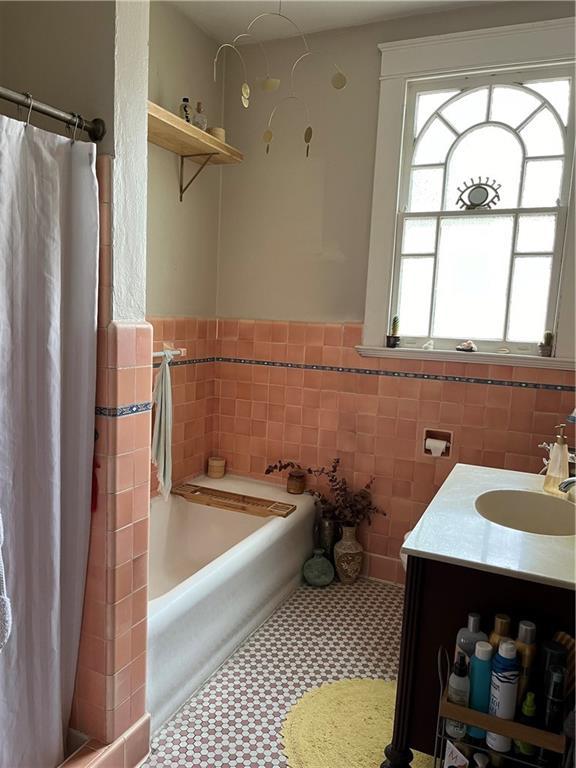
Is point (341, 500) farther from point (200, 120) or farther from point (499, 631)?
point (200, 120)

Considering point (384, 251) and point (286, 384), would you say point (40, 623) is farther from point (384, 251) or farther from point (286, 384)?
point (384, 251)

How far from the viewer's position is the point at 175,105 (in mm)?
2656

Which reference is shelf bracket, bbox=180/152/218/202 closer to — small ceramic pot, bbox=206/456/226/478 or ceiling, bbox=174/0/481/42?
ceiling, bbox=174/0/481/42

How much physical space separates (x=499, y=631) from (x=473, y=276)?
1778mm

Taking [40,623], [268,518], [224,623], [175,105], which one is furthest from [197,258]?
[40,623]

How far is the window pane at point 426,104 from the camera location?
8.63ft

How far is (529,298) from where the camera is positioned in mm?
2525

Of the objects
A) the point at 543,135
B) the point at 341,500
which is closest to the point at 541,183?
the point at 543,135

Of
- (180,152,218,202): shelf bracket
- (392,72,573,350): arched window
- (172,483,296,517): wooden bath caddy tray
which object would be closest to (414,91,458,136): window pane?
(392,72,573,350): arched window

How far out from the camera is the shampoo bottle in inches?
51.9

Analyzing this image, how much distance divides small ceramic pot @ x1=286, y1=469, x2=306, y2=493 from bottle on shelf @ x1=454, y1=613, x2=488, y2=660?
1.63m

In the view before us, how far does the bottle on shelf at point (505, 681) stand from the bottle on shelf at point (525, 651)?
0.06 feet

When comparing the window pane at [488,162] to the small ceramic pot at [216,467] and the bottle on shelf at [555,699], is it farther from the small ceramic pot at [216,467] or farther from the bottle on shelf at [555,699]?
the bottle on shelf at [555,699]

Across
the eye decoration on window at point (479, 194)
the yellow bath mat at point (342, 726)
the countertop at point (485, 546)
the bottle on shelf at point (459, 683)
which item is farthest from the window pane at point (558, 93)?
the yellow bath mat at point (342, 726)
